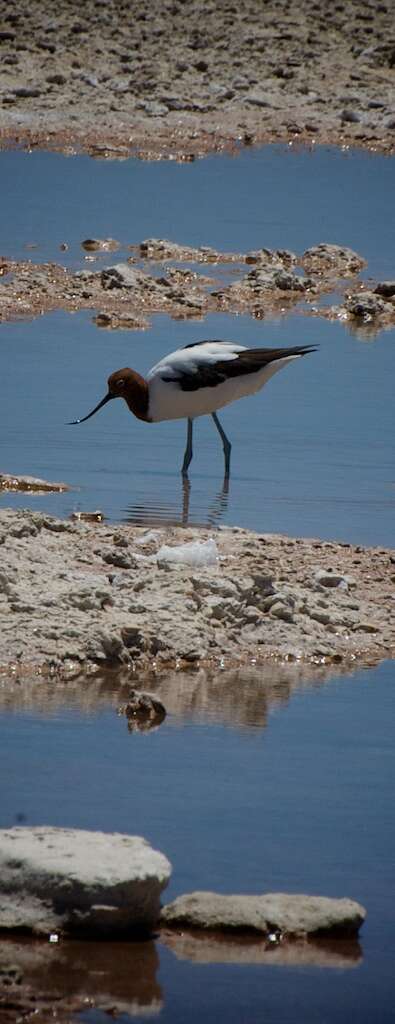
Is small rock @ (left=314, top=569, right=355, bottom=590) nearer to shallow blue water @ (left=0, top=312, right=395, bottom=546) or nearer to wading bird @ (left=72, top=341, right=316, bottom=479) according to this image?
shallow blue water @ (left=0, top=312, right=395, bottom=546)

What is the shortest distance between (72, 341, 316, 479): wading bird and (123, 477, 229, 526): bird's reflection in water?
1.04 m

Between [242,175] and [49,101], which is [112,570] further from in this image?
[49,101]

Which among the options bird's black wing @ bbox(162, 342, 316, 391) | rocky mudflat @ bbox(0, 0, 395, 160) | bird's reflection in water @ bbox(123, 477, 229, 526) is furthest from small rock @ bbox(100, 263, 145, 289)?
rocky mudflat @ bbox(0, 0, 395, 160)

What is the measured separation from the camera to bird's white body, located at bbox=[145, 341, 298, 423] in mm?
13797

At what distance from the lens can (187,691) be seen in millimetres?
8266

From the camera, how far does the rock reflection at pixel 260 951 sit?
5695 mm

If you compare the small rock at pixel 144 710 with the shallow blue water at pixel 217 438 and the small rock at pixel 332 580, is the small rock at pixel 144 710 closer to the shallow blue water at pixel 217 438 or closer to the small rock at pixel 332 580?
the small rock at pixel 332 580

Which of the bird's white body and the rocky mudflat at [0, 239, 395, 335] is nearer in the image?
the bird's white body

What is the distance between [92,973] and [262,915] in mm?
550

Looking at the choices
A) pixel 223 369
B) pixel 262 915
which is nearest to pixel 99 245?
pixel 223 369

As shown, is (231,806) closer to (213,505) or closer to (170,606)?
(170,606)

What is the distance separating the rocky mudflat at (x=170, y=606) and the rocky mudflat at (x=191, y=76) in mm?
21725

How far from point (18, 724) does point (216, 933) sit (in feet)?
6.58

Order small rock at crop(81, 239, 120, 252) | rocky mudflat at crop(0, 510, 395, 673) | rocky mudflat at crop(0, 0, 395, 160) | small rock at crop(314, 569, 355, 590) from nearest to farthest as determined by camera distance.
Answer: rocky mudflat at crop(0, 510, 395, 673)
small rock at crop(314, 569, 355, 590)
small rock at crop(81, 239, 120, 252)
rocky mudflat at crop(0, 0, 395, 160)
